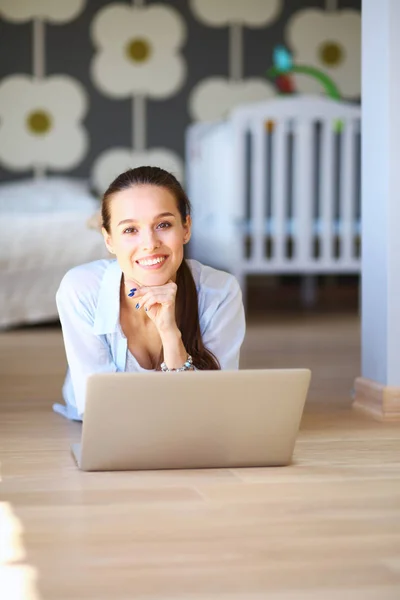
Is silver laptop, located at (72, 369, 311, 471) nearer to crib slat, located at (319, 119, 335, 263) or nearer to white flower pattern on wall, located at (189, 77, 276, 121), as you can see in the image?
crib slat, located at (319, 119, 335, 263)

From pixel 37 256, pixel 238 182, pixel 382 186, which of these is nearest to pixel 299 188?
pixel 238 182

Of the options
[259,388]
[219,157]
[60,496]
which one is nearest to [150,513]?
[60,496]

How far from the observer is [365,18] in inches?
80.0

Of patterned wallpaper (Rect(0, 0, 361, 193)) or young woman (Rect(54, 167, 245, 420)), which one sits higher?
patterned wallpaper (Rect(0, 0, 361, 193))

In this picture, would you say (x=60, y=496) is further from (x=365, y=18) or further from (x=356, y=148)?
(x=356, y=148)

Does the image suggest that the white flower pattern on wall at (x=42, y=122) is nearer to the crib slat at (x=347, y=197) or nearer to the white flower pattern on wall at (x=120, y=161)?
the white flower pattern on wall at (x=120, y=161)

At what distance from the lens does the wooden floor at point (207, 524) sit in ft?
3.15

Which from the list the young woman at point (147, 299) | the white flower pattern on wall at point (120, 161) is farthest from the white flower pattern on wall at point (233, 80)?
the young woman at point (147, 299)

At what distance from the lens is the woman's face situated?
160 centimetres

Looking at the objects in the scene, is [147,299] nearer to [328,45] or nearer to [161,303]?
[161,303]

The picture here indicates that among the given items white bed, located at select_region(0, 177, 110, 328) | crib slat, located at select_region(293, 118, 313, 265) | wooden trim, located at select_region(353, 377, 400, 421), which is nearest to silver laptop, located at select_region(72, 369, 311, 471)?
wooden trim, located at select_region(353, 377, 400, 421)

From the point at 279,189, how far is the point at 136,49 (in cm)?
141

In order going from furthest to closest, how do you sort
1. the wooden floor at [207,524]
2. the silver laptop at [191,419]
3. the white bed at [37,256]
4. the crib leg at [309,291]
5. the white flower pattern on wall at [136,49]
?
the white flower pattern on wall at [136,49] → the crib leg at [309,291] → the white bed at [37,256] → the silver laptop at [191,419] → the wooden floor at [207,524]

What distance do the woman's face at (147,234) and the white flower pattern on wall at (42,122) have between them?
352cm
